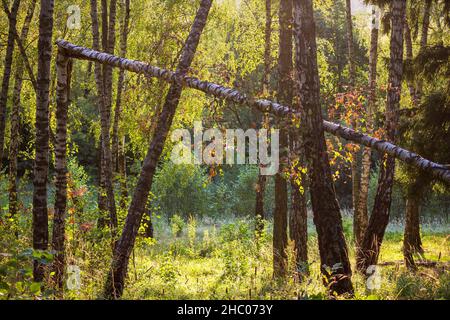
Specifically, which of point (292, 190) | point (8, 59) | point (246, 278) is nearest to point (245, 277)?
point (246, 278)

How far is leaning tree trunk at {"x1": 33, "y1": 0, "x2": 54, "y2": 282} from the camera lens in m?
8.35

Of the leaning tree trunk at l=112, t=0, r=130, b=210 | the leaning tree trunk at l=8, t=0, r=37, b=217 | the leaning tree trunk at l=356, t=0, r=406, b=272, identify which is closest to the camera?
the leaning tree trunk at l=356, t=0, r=406, b=272

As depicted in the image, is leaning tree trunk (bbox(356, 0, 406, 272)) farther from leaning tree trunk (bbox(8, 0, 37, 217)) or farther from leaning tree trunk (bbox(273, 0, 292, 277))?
leaning tree trunk (bbox(8, 0, 37, 217))

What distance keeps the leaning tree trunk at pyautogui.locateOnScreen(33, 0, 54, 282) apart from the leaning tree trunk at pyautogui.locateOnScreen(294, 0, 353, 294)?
3580mm

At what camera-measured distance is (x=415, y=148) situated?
1048cm

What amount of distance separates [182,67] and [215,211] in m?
21.7

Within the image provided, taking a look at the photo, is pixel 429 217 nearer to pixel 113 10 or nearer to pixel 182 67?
pixel 113 10

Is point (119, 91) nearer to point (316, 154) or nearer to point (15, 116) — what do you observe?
point (15, 116)

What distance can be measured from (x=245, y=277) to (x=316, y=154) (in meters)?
3.88

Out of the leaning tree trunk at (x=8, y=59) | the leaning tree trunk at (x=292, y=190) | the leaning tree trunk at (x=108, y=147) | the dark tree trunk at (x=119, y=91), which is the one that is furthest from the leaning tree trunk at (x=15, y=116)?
the leaning tree trunk at (x=292, y=190)

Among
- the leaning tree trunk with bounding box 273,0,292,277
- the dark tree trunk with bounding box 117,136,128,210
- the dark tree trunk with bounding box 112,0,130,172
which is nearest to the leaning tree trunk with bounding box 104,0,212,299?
the leaning tree trunk with bounding box 273,0,292,277

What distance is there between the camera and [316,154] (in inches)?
281
